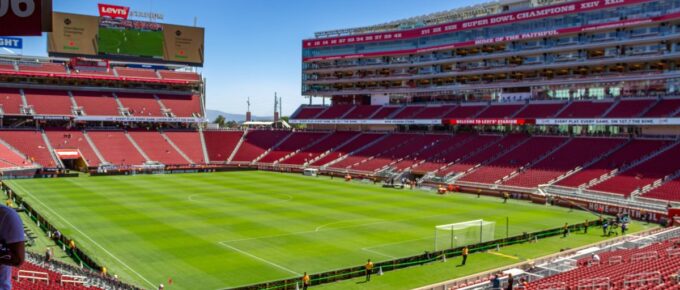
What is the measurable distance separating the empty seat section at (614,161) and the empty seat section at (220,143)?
54465mm

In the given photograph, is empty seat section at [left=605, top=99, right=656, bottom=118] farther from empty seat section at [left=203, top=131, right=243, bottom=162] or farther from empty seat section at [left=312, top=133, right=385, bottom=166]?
empty seat section at [left=203, top=131, right=243, bottom=162]

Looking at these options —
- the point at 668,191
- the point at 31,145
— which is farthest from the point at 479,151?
the point at 31,145

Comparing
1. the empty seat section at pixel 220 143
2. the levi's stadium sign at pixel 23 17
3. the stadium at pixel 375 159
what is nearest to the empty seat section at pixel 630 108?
the stadium at pixel 375 159

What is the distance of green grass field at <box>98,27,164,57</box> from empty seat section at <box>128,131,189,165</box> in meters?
14.7

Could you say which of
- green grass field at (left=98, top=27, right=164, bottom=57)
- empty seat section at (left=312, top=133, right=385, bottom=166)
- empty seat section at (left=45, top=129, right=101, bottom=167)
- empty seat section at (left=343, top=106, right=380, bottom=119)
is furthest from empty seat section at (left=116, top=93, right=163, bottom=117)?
empty seat section at (left=343, top=106, right=380, bottom=119)

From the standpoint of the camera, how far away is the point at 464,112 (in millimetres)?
82688

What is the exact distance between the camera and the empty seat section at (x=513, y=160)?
64812 millimetres

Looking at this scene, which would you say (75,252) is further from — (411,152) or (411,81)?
(411,81)

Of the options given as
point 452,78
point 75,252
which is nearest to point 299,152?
point 452,78

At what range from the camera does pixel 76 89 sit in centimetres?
9094

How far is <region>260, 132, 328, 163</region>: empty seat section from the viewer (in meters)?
90.1

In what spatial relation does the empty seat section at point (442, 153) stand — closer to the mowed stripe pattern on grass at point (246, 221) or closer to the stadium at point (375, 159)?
the stadium at point (375, 159)

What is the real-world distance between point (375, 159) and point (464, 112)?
1590 cm

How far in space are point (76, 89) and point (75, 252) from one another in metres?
68.7
